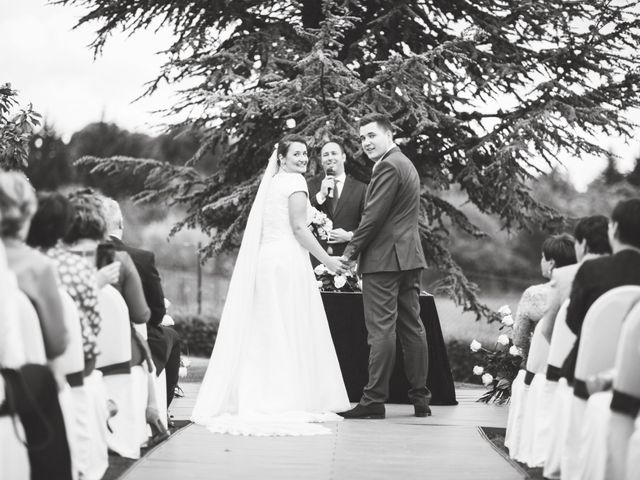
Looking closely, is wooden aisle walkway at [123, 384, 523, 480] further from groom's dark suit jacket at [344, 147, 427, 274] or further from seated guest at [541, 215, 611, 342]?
groom's dark suit jacket at [344, 147, 427, 274]

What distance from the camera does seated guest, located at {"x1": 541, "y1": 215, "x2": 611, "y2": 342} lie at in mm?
4406

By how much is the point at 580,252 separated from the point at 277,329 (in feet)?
8.47

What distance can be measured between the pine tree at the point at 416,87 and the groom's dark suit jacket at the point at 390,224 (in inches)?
172

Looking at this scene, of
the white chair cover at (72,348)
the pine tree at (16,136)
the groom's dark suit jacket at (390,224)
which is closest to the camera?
the white chair cover at (72,348)

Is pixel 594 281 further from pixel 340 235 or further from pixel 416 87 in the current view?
pixel 416 87

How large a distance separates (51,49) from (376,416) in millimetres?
13842

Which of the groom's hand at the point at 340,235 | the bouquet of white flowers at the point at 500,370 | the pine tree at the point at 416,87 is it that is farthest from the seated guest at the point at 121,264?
the pine tree at the point at 416,87

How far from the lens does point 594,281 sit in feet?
12.8

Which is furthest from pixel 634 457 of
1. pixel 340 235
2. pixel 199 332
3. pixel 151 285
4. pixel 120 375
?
pixel 199 332

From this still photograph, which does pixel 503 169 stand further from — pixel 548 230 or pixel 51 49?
pixel 51 49

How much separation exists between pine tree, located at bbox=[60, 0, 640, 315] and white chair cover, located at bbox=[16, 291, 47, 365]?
26.3ft

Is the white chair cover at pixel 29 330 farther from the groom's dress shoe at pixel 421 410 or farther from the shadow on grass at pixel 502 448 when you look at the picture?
the groom's dress shoe at pixel 421 410

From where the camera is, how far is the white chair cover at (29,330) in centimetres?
306

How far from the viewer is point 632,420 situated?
3.35 meters
